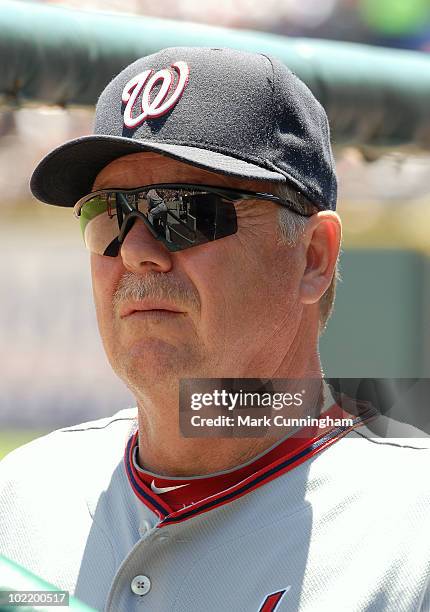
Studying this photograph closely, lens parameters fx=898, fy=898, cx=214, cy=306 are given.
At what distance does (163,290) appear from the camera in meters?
1.24

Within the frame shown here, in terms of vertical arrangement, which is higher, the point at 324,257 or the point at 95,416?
the point at 324,257

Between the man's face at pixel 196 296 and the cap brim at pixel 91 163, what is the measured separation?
0.12ft

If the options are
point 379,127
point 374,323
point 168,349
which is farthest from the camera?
point 374,323

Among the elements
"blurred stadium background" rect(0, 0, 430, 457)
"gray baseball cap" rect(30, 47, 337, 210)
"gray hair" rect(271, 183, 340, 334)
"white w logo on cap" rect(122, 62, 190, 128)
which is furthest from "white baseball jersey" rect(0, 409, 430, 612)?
"blurred stadium background" rect(0, 0, 430, 457)

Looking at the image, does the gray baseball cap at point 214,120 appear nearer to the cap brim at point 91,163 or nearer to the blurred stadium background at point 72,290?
the cap brim at point 91,163

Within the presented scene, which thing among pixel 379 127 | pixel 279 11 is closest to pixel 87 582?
pixel 379 127

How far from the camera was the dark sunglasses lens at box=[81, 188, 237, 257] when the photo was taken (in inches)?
48.9

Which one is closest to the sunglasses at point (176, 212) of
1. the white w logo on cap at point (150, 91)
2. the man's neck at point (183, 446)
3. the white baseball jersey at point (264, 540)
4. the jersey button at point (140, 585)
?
the white w logo on cap at point (150, 91)

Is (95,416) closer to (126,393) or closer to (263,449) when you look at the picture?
(126,393)

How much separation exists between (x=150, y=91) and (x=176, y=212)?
0.18 meters

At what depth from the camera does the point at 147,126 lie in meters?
1.26

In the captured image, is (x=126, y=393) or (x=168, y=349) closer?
(x=168, y=349)

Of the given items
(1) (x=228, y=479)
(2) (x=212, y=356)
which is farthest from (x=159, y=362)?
(1) (x=228, y=479)

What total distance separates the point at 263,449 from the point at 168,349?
0.20 metres
